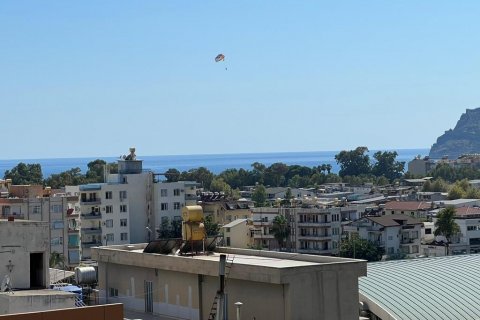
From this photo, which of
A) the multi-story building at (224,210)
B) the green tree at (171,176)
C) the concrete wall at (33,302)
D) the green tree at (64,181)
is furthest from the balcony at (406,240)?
the concrete wall at (33,302)

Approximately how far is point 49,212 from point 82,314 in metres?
72.2

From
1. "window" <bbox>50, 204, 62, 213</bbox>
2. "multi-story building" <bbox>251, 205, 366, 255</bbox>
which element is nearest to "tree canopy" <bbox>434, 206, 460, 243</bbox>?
"multi-story building" <bbox>251, 205, 366, 255</bbox>

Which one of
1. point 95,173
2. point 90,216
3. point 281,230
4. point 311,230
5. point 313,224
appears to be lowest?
point 311,230

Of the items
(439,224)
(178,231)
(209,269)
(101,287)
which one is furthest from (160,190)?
(209,269)

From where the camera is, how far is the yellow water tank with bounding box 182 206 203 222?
33.7 m

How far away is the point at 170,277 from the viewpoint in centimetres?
3362

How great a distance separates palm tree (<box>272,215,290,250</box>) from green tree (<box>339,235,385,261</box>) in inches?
331

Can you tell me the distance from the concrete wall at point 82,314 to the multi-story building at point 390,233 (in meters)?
87.1

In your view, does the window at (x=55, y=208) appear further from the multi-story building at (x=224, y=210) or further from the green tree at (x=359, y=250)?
the multi-story building at (x=224, y=210)

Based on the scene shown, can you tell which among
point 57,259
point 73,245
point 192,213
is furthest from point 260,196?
point 192,213

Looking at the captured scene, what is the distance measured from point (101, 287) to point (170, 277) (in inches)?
188

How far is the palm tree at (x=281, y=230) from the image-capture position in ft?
365

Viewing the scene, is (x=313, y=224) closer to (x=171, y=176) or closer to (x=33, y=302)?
(x=171, y=176)

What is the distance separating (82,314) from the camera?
71.7 ft
